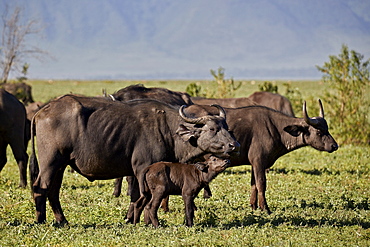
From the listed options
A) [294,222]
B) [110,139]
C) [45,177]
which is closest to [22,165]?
[45,177]

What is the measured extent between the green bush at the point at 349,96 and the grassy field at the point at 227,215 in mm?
6075

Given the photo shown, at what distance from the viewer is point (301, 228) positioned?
9.27 meters

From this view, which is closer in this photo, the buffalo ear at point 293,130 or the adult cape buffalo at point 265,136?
the adult cape buffalo at point 265,136

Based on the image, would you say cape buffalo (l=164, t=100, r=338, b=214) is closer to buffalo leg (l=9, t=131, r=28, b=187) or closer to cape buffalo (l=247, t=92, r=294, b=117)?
buffalo leg (l=9, t=131, r=28, b=187)

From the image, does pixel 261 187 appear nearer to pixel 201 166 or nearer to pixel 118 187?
pixel 201 166

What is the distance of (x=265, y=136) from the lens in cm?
1190

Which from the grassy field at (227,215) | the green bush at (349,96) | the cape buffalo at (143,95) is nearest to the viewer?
the grassy field at (227,215)

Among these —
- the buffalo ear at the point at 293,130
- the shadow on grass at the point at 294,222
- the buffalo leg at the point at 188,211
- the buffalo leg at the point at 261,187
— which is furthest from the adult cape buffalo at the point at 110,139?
the buffalo ear at the point at 293,130

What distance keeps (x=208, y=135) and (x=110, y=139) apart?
1616 millimetres

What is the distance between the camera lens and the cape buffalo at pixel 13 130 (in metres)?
13.9

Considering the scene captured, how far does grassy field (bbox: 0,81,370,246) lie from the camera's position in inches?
333

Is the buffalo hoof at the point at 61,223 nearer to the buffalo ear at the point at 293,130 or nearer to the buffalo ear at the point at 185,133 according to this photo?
the buffalo ear at the point at 185,133

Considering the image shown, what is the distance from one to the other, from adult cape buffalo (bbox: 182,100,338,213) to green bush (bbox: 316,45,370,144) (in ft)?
37.1

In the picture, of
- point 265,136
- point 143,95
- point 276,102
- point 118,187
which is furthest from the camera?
point 276,102
